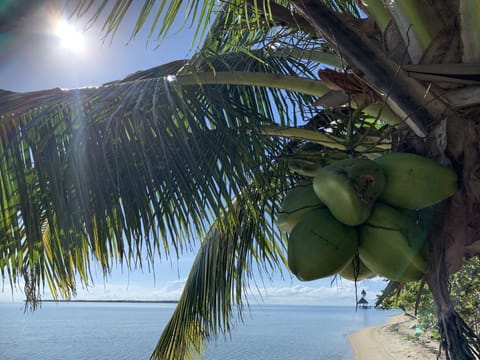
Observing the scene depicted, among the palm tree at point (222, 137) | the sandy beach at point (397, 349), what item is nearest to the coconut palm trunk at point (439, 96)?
the palm tree at point (222, 137)

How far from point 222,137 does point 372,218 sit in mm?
1251

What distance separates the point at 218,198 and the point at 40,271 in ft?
3.55

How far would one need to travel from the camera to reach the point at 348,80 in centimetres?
188

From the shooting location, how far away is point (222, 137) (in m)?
2.50

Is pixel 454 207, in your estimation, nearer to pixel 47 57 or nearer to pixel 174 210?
pixel 174 210

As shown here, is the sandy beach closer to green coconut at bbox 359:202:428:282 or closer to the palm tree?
the palm tree

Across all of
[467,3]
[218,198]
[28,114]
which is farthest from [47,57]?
[467,3]

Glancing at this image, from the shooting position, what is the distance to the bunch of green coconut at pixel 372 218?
4.38 ft

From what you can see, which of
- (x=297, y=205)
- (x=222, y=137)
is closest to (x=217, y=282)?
(x=222, y=137)

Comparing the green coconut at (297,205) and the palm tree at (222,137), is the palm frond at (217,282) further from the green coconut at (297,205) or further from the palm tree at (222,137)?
the green coconut at (297,205)

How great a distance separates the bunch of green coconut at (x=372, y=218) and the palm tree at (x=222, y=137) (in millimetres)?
165

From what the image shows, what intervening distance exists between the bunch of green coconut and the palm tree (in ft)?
0.54

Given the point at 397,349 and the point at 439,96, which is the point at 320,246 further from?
the point at 397,349

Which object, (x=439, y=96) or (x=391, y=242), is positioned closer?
(x=391, y=242)
